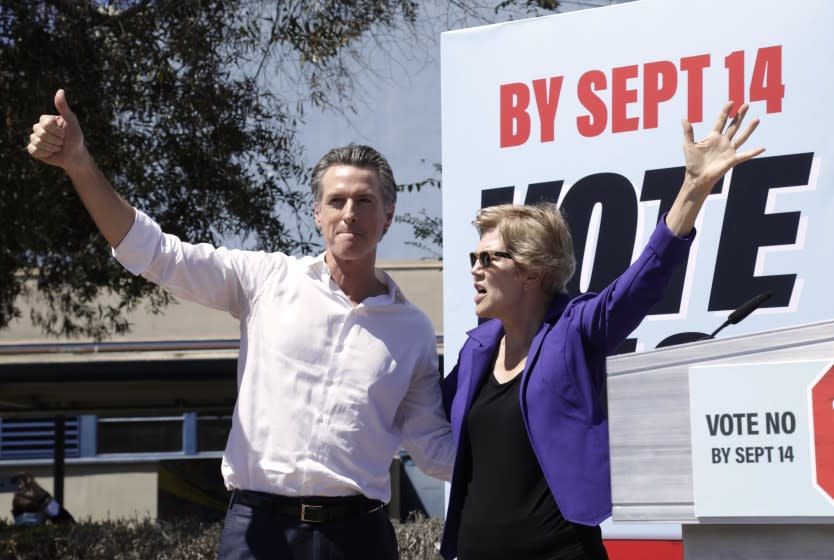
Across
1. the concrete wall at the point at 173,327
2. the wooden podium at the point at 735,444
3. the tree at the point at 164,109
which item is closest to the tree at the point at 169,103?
the tree at the point at 164,109

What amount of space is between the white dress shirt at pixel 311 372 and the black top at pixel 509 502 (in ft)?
1.08

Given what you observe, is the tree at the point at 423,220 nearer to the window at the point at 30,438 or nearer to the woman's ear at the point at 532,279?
the woman's ear at the point at 532,279

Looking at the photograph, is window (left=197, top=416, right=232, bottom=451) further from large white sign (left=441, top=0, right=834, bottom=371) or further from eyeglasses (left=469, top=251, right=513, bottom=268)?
eyeglasses (left=469, top=251, right=513, bottom=268)

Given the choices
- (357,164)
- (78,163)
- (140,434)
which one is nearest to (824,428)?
(357,164)

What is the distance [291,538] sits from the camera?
305cm

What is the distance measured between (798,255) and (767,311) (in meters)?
0.20

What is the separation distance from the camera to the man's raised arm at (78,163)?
2883 mm

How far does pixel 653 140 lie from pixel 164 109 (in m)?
4.29

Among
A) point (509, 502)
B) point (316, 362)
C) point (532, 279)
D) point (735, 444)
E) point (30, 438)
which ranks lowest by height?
point (509, 502)

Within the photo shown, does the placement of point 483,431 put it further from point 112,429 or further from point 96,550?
point 112,429

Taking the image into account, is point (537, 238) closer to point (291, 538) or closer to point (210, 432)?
point (291, 538)

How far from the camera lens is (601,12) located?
406 centimetres

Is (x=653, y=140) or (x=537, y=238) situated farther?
(x=653, y=140)

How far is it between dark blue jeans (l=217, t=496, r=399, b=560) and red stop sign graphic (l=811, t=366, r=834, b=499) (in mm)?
1426
